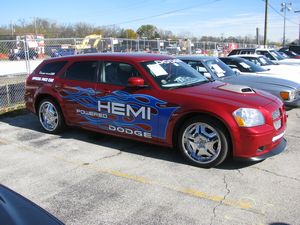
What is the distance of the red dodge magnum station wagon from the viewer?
15.1 feet

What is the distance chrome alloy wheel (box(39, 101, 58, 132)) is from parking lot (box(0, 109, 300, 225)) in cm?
55

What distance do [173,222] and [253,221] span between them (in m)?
0.77

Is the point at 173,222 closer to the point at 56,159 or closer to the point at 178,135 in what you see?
the point at 178,135

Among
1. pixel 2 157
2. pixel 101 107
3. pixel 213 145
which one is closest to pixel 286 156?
pixel 213 145

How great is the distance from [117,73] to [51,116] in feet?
5.85

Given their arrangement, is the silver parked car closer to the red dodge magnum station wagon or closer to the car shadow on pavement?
the red dodge magnum station wagon

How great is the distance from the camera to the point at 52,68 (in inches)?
262

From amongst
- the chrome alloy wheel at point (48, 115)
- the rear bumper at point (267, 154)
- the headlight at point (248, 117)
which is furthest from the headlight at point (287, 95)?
the chrome alloy wheel at point (48, 115)

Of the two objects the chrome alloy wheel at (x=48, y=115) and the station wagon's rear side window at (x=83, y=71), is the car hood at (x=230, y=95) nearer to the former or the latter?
the station wagon's rear side window at (x=83, y=71)

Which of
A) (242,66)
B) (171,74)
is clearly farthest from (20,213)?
(242,66)

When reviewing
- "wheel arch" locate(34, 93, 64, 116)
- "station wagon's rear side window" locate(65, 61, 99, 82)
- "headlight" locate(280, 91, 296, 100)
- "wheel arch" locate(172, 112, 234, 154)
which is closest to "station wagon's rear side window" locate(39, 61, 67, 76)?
"station wagon's rear side window" locate(65, 61, 99, 82)

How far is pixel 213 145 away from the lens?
4.73 metres

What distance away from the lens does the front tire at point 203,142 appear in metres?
4.64

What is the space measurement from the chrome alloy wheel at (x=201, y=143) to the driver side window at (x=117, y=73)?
1.26 m
